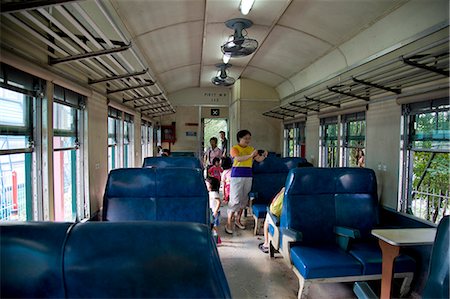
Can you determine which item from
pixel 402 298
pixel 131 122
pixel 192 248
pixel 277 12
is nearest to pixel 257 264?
pixel 402 298

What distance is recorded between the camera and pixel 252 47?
4.26m

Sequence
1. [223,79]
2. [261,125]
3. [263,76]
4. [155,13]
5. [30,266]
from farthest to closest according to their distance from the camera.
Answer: [261,125] < [263,76] < [223,79] < [155,13] < [30,266]

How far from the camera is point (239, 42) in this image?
4164mm

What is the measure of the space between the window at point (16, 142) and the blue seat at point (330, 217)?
2.37 meters

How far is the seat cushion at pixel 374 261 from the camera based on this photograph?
2439mm

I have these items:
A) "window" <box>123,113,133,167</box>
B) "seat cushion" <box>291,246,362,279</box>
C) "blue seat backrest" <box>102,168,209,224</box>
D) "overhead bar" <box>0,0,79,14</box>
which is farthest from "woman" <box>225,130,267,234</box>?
"overhead bar" <box>0,0,79,14</box>

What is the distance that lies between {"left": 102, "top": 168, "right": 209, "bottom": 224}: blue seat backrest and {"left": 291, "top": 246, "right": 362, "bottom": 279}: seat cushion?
931mm

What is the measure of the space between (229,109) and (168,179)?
8010mm

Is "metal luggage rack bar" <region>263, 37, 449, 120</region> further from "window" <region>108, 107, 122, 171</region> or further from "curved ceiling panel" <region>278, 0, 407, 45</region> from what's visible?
"window" <region>108, 107, 122, 171</region>

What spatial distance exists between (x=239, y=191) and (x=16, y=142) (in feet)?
9.51

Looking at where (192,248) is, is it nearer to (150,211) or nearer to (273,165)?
(150,211)

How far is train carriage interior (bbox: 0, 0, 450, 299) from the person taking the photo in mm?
962

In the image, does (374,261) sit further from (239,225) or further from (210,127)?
(210,127)

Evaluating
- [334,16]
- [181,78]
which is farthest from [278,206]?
[181,78]
